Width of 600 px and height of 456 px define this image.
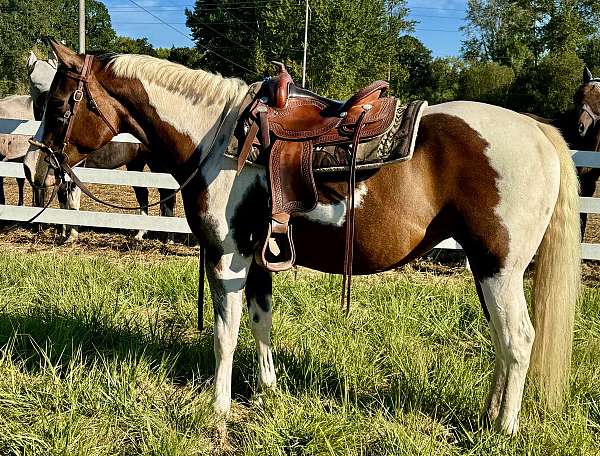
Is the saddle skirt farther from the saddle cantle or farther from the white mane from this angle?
the white mane

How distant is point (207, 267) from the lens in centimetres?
282

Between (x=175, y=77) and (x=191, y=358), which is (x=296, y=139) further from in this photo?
(x=191, y=358)

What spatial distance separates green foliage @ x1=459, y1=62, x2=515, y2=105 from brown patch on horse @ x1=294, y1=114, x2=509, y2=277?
3357cm

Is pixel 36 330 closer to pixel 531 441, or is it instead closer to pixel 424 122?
pixel 424 122

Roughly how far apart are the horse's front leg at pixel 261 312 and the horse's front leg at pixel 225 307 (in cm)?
28

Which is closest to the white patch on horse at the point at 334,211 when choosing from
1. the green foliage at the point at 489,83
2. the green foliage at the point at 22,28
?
the green foliage at the point at 489,83

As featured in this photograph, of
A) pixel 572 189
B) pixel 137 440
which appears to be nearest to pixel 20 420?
pixel 137 440

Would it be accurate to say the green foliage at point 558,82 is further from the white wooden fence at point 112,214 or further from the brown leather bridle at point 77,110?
the brown leather bridle at point 77,110

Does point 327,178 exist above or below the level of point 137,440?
above

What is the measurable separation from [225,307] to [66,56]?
5.22 feet

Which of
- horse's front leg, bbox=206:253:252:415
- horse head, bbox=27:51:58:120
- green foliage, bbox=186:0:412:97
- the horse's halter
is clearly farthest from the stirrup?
green foliage, bbox=186:0:412:97

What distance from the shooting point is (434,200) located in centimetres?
255

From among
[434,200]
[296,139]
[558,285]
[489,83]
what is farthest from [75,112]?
[489,83]

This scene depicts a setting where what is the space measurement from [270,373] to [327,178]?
4.30 ft
